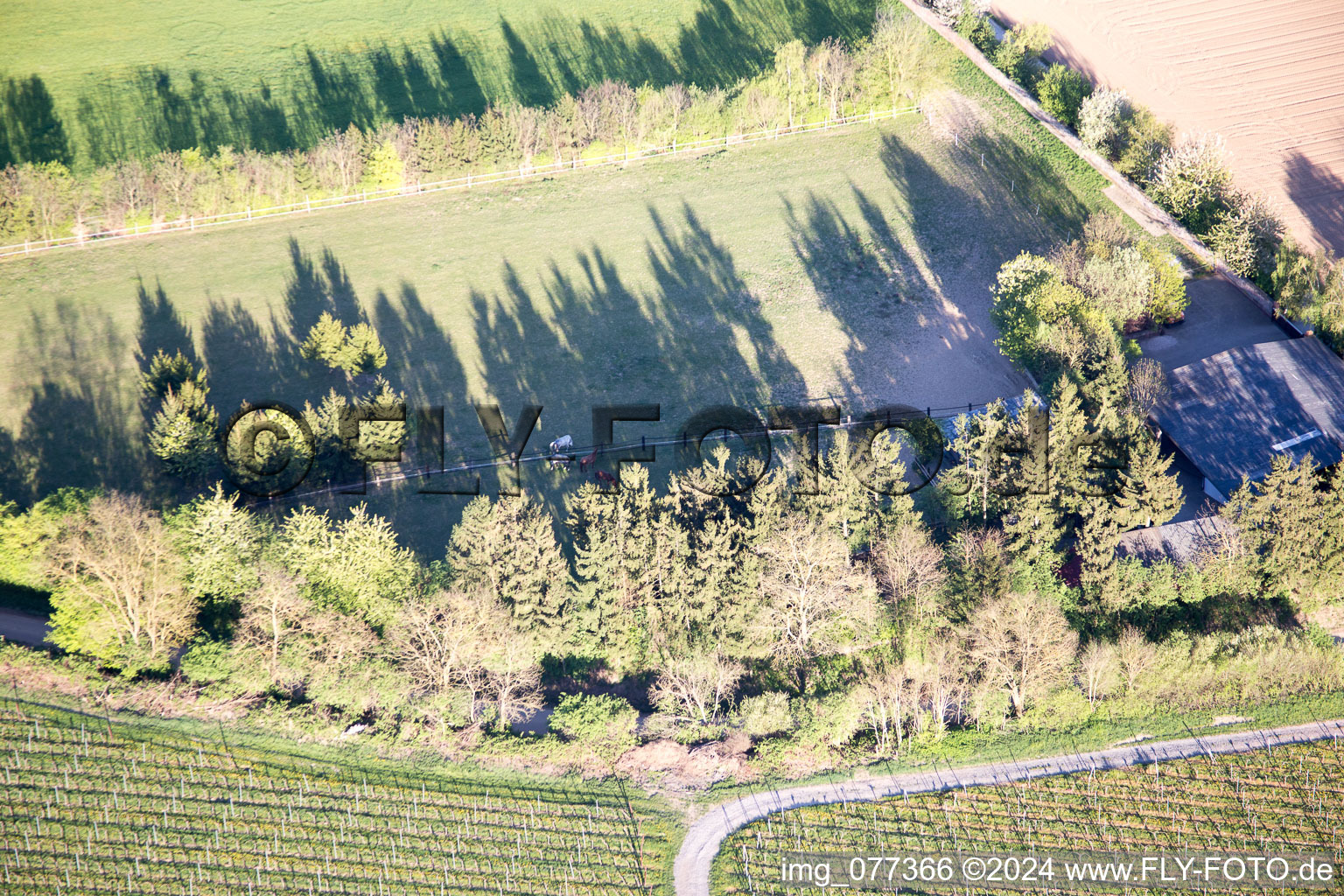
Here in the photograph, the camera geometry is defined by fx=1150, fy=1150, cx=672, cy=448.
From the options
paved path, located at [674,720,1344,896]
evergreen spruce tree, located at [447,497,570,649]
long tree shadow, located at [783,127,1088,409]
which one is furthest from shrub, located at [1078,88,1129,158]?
evergreen spruce tree, located at [447,497,570,649]

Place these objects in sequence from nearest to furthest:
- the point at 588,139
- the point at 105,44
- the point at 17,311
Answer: the point at 17,311
the point at 588,139
the point at 105,44

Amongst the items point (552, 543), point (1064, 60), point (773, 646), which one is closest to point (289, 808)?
point (552, 543)

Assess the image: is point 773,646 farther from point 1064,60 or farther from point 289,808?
point 1064,60

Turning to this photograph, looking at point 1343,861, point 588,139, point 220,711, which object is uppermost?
point 588,139

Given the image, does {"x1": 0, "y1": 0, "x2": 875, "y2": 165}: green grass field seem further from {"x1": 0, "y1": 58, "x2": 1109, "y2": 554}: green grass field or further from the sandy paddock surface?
the sandy paddock surface

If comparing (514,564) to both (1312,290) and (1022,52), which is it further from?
(1022,52)

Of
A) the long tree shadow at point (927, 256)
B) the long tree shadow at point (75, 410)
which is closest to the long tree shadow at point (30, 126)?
the long tree shadow at point (75, 410)
